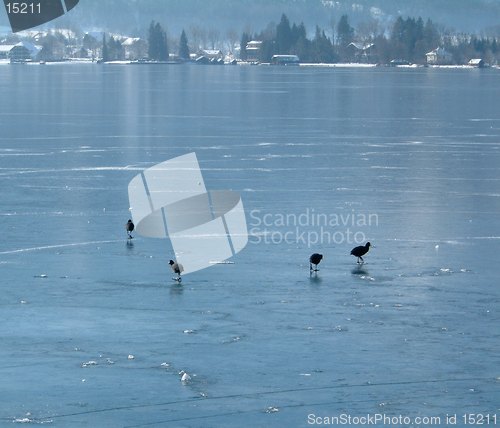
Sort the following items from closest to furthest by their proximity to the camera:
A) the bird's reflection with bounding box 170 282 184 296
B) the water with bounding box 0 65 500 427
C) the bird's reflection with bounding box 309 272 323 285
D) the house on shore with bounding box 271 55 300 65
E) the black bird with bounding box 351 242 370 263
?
the water with bounding box 0 65 500 427 < the bird's reflection with bounding box 170 282 184 296 < the bird's reflection with bounding box 309 272 323 285 < the black bird with bounding box 351 242 370 263 < the house on shore with bounding box 271 55 300 65

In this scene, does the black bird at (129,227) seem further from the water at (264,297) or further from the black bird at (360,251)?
the black bird at (360,251)

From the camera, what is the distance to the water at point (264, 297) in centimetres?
1135

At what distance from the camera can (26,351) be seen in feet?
41.8

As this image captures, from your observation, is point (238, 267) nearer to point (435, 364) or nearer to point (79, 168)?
point (435, 364)

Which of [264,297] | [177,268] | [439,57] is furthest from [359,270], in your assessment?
[439,57]

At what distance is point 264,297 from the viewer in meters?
15.1

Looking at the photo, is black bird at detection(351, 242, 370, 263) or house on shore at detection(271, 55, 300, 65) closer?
black bird at detection(351, 242, 370, 263)

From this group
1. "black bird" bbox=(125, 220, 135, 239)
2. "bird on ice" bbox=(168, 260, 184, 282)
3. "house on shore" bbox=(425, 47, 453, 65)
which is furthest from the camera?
"house on shore" bbox=(425, 47, 453, 65)

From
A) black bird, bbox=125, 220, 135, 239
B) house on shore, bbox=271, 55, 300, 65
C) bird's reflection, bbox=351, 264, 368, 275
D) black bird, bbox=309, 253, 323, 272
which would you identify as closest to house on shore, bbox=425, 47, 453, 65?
house on shore, bbox=271, 55, 300, 65

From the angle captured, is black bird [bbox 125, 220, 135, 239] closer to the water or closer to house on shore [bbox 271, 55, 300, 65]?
the water

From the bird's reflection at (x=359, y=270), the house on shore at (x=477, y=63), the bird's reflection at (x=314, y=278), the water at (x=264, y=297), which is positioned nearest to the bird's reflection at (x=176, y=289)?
the water at (x=264, y=297)

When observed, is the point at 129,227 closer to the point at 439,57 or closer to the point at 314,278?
the point at 314,278

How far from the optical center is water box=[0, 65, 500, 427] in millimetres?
11352

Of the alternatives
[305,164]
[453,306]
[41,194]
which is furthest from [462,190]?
A: [453,306]
